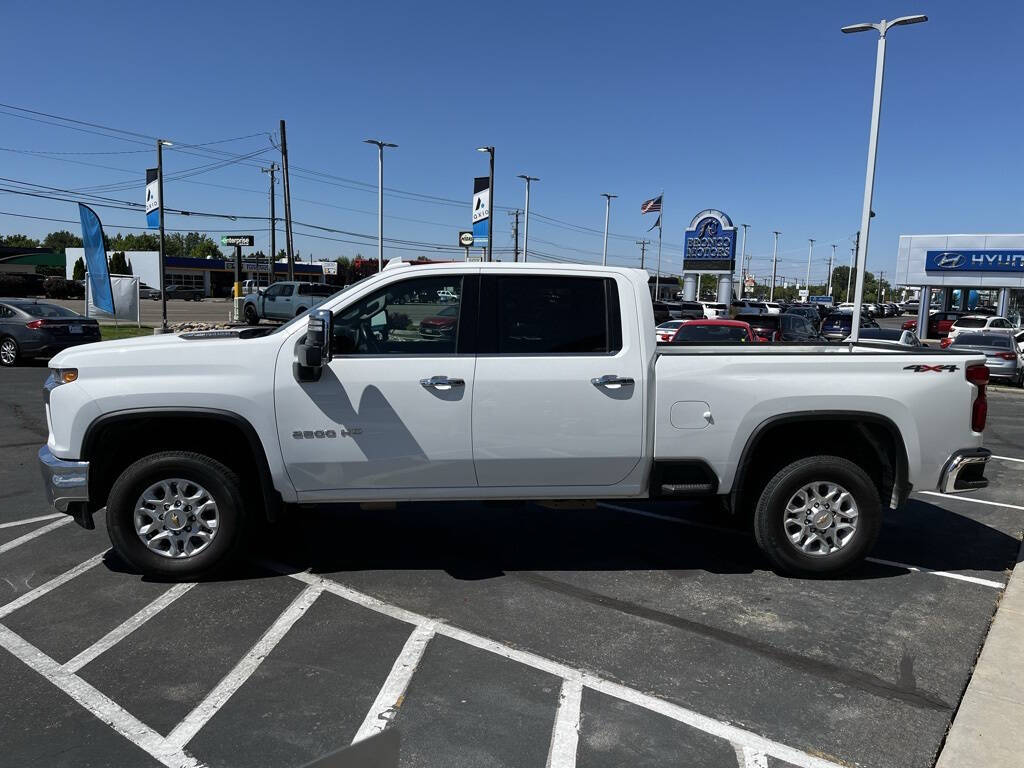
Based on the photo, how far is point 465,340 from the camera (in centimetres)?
494

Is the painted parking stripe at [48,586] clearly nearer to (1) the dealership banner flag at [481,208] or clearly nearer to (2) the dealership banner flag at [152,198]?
(2) the dealership banner flag at [152,198]

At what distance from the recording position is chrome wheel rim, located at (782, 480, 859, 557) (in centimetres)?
518

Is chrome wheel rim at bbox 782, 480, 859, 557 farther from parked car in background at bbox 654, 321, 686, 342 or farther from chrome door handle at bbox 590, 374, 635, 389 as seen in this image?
parked car in background at bbox 654, 321, 686, 342

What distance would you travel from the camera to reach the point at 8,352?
1708 centimetres

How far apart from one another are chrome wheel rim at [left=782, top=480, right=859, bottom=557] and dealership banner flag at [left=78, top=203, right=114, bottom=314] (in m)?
23.7

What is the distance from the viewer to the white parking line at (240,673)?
11.1 ft

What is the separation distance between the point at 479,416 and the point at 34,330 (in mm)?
15829

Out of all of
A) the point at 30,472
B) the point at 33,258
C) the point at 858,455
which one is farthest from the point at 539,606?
the point at 33,258

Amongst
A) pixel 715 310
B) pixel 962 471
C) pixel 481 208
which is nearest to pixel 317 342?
pixel 962 471

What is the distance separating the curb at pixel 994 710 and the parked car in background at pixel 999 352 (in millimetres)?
16105

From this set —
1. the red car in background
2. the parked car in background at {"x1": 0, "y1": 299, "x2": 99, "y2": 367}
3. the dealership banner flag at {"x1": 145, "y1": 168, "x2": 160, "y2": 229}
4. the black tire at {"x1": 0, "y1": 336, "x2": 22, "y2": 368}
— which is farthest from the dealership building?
the black tire at {"x1": 0, "y1": 336, "x2": 22, "y2": 368}

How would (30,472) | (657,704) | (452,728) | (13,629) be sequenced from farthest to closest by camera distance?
(30,472) → (13,629) → (657,704) → (452,728)

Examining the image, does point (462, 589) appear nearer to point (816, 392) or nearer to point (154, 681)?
point (154, 681)

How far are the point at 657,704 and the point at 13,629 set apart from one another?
3532 mm
